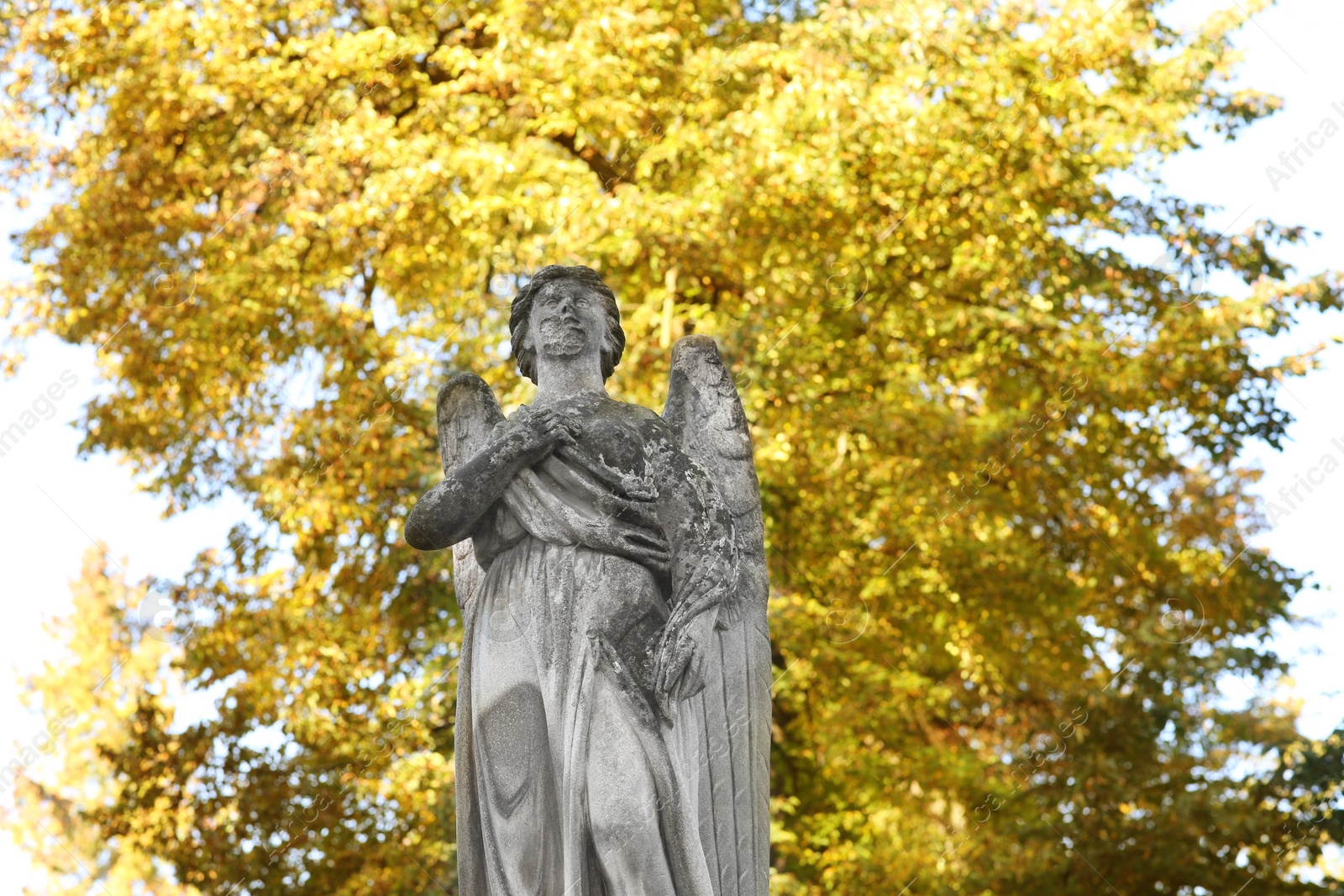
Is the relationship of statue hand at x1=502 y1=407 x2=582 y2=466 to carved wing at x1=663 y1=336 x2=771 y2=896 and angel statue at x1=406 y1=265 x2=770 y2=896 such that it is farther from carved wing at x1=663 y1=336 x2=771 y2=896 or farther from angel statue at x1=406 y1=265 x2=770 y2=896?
carved wing at x1=663 y1=336 x2=771 y2=896

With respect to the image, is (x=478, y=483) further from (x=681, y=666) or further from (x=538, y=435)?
(x=681, y=666)

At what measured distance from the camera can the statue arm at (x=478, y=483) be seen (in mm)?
4969

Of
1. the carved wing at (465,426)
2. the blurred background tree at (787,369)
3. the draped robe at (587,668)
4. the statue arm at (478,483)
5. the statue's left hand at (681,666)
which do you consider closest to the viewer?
the draped robe at (587,668)

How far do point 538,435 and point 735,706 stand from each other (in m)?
0.99

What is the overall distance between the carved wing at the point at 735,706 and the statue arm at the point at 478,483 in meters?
0.45

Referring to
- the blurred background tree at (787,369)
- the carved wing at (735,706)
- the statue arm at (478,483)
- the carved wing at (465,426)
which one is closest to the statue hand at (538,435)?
the statue arm at (478,483)

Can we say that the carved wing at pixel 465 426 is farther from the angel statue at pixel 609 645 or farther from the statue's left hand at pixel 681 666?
the statue's left hand at pixel 681 666

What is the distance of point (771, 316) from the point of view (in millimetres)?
12391

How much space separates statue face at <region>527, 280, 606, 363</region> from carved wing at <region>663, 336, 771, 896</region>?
378 millimetres

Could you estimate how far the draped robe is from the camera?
4602 mm

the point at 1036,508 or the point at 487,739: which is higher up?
the point at 1036,508

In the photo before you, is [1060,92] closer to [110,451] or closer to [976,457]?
[976,457]

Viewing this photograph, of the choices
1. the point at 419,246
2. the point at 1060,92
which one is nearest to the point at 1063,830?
the point at 1060,92

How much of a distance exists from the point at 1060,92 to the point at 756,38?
8.87 feet
